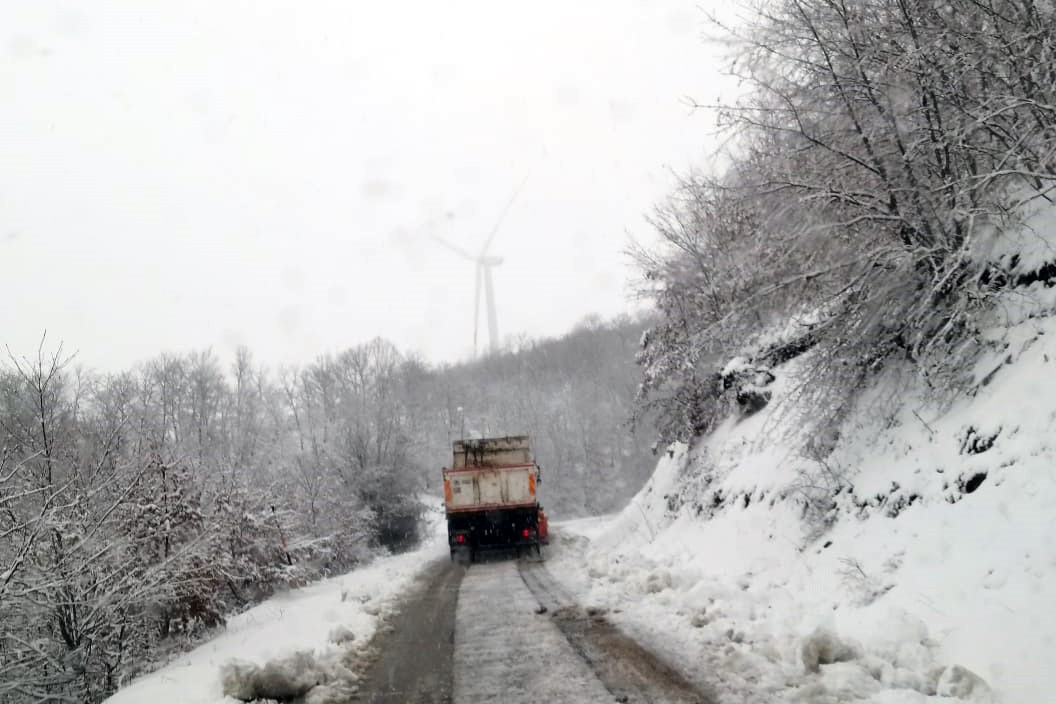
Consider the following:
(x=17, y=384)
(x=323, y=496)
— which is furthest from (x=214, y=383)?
(x=17, y=384)

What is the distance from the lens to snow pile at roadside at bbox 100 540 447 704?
6.18 meters

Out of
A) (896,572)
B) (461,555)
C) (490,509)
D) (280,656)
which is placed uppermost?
(896,572)

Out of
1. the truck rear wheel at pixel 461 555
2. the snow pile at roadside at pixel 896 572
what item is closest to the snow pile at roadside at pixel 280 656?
the snow pile at roadside at pixel 896 572

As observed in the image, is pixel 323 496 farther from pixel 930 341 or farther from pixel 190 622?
pixel 930 341

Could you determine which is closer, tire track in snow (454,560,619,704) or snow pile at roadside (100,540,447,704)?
tire track in snow (454,560,619,704)

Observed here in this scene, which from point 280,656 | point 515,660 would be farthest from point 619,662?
point 280,656

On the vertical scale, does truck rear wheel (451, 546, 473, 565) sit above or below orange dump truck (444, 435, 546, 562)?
below

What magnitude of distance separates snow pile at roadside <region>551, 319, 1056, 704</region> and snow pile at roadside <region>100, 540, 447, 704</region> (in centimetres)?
319

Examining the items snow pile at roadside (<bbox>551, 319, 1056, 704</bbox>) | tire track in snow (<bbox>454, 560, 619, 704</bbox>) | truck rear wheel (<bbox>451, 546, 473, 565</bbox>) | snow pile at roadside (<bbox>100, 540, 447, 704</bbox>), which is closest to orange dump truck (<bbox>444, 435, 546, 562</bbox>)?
truck rear wheel (<bbox>451, 546, 473, 565</bbox>)

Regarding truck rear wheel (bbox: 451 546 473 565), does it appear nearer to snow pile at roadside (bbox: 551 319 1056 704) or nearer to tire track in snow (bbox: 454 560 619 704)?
tire track in snow (bbox: 454 560 619 704)

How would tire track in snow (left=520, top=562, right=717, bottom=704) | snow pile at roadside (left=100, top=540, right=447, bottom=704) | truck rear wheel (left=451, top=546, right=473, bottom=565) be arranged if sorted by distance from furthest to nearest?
1. truck rear wheel (left=451, top=546, right=473, bottom=565)
2. snow pile at roadside (left=100, top=540, right=447, bottom=704)
3. tire track in snow (left=520, top=562, right=717, bottom=704)

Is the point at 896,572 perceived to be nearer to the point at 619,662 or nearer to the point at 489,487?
the point at 619,662

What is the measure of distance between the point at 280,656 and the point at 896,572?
19.7ft

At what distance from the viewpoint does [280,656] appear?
680cm
